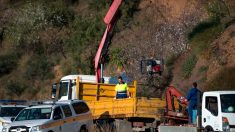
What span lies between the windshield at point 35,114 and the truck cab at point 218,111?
18.9ft

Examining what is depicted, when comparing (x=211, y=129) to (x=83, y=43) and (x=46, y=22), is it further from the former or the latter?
(x=46, y=22)

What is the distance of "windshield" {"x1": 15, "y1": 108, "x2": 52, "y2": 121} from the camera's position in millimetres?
20914

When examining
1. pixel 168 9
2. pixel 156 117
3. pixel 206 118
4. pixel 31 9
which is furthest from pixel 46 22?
pixel 206 118

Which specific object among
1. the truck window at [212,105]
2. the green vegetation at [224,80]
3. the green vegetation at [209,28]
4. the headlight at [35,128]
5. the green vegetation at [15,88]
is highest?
the green vegetation at [209,28]

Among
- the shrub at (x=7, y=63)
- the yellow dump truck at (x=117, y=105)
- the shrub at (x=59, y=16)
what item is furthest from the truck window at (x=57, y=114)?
the shrub at (x=59, y=16)

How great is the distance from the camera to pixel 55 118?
816 inches

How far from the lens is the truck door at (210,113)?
60.4 ft

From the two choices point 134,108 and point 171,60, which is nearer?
point 134,108

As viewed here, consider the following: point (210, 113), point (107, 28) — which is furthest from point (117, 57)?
point (210, 113)

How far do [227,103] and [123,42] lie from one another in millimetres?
27649

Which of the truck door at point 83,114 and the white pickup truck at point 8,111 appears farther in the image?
the white pickup truck at point 8,111

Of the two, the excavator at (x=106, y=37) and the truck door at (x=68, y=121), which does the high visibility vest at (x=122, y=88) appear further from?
the excavator at (x=106, y=37)

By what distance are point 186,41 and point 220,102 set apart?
21.1 m

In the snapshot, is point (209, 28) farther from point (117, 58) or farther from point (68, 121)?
point (68, 121)
